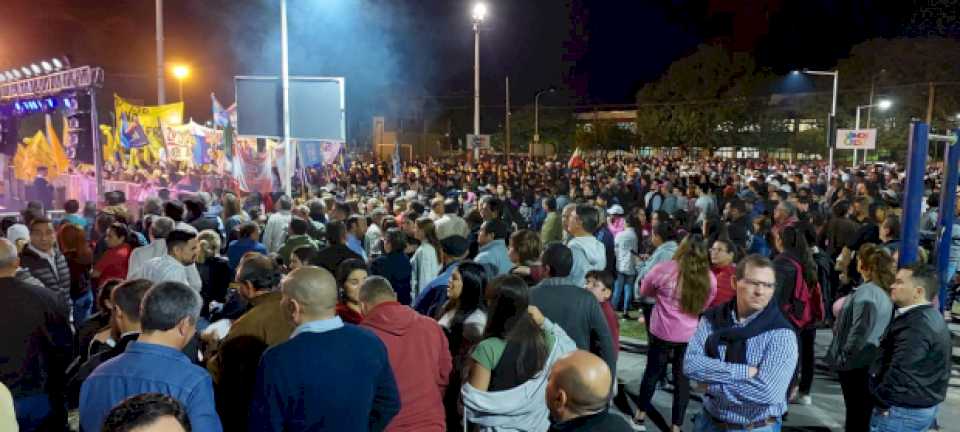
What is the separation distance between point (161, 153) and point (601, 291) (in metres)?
15.1

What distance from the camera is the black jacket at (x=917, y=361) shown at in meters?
4.31

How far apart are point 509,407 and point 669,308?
2607 mm

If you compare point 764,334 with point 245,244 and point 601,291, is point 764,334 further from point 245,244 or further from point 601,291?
point 245,244

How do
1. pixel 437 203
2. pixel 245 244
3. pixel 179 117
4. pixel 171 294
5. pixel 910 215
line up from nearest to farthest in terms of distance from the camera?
pixel 171 294
pixel 910 215
pixel 245 244
pixel 437 203
pixel 179 117

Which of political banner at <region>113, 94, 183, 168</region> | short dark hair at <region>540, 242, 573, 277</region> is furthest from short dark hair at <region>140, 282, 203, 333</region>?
political banner at <region>113, 94, 183, 168</region>

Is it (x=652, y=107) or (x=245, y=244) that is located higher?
(x=652, y=107)

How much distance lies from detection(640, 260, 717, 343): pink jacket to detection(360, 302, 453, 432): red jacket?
254 cm

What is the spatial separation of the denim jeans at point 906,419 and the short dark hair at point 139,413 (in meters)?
4.13

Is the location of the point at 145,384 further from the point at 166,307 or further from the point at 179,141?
the point at 179,141

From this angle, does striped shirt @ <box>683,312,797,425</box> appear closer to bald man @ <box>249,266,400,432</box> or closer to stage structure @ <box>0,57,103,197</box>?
bald man @ <box>249,266,400,432</box>

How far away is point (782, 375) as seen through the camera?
3.65 meters

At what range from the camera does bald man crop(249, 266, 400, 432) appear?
3119mm

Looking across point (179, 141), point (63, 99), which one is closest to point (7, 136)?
point (63, 99)

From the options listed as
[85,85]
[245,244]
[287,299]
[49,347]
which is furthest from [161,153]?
[287,299]
